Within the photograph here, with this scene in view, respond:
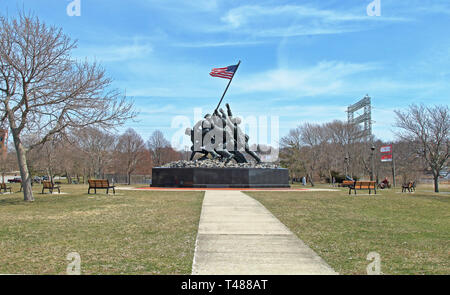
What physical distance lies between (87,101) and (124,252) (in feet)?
34.8

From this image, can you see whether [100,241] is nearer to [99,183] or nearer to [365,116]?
[99,183]

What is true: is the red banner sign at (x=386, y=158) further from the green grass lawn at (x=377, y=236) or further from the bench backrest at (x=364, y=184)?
the green grass lawn at (x=377, y=236)

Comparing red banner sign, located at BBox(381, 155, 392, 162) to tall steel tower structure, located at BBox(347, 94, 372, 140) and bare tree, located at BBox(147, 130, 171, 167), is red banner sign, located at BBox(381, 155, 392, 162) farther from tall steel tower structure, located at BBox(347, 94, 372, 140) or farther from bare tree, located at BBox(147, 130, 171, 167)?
bare tree, located at BBox(147, 130, 171, 167)

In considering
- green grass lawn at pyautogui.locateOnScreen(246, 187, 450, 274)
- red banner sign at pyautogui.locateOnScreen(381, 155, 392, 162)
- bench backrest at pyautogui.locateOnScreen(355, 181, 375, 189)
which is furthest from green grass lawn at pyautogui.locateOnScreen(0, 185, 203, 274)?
red banner sign at pyautogui.locateOnScreen(381, 155, 392, 162)

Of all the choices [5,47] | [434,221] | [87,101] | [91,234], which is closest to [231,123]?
[87,101]

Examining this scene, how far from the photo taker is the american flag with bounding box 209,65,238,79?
28109 mm

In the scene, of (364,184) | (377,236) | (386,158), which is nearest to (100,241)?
(377,236)

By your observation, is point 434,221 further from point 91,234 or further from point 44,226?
point 44,226

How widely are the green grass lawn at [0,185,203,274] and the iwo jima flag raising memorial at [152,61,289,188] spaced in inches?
565

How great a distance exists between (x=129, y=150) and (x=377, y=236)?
2354 inches

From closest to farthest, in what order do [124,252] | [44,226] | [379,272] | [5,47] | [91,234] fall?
[379,272] → [124,252] → [91,234] → [44,226] → [5,47]

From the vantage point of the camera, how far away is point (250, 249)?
6.33 metres

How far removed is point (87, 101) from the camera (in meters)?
15.0

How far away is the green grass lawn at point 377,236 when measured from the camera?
5.48 meters
